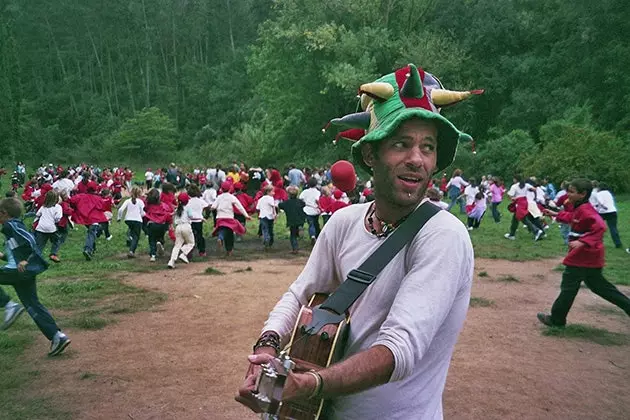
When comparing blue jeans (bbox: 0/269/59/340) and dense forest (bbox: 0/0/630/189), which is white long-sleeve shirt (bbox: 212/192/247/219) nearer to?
blue jeans (bbox: 0/269/59/340)

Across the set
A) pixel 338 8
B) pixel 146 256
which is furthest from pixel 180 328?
pixel 338 8

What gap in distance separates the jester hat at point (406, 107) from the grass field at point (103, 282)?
4623 millimetres

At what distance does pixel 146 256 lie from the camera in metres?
13.6

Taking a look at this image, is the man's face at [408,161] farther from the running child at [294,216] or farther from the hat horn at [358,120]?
the running child at [294,216]

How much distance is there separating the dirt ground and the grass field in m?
0.22

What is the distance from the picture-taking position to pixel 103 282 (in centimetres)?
1048

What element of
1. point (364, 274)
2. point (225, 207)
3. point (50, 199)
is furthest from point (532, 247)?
point (364, 274)

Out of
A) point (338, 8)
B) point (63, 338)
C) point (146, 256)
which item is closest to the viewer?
point (63, 338)

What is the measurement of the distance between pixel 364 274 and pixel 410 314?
0.74 feet

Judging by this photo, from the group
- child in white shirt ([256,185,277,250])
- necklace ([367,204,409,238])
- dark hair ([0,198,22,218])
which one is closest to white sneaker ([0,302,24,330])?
dark hair ([0,198,22,218])

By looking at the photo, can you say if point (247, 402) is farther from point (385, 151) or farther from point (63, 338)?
point (63, 338)

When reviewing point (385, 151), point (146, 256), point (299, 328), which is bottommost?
point (146, 256)

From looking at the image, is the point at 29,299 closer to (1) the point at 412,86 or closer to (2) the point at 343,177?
(2) the point at 343,177

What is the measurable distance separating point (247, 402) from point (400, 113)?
0.94 metres
